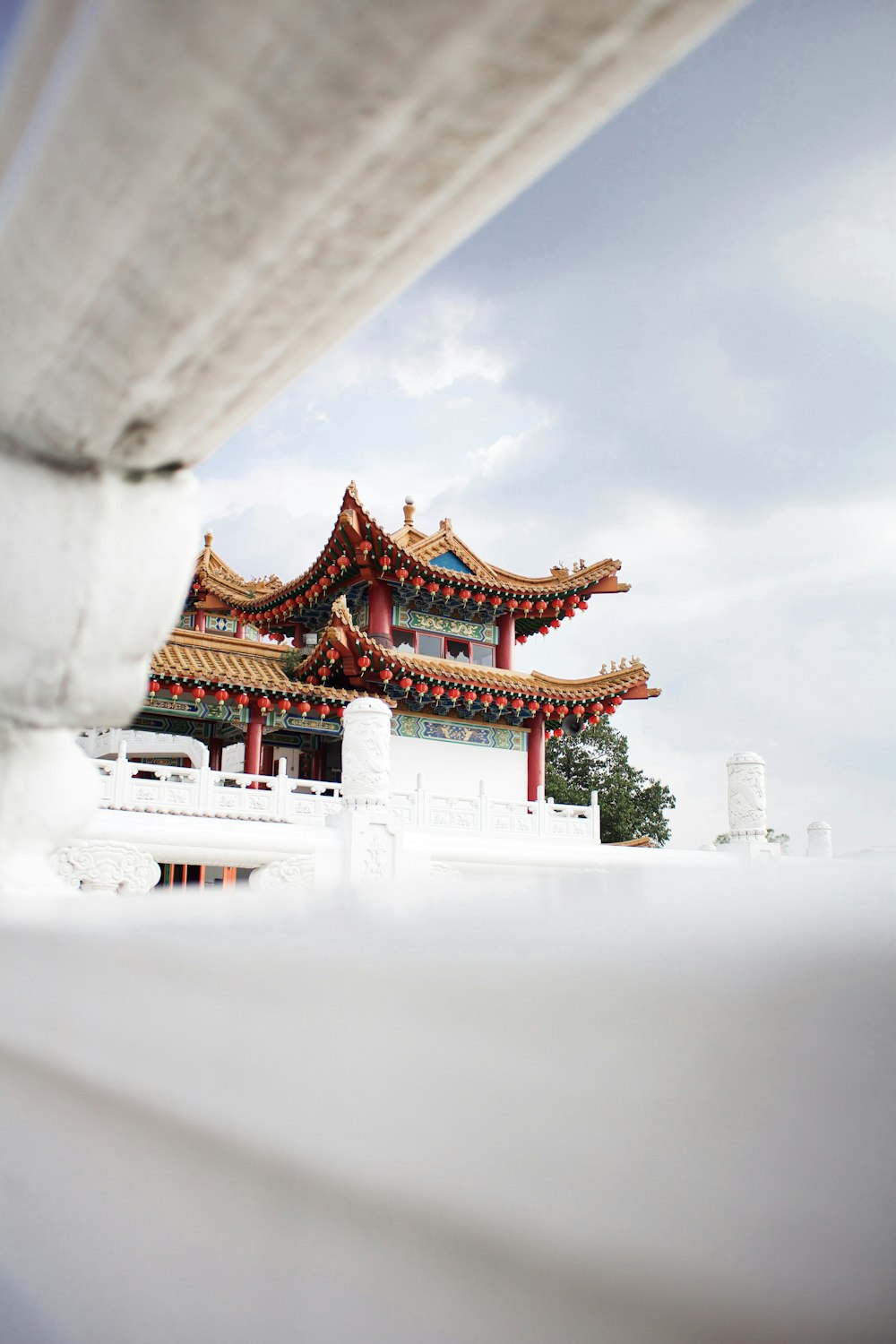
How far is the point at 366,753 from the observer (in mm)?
6605

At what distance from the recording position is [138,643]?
2.42 feet

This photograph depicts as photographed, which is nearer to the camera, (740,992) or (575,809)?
(740,992)

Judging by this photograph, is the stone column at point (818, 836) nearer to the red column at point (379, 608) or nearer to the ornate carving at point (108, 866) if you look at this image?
the red column at point (379, 608)

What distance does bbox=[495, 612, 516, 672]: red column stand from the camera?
11.1 metres

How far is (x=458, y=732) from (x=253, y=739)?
2376 mm

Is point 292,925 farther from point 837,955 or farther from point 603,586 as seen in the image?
point 603,586

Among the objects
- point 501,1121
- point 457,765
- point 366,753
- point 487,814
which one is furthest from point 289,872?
point 501,1121

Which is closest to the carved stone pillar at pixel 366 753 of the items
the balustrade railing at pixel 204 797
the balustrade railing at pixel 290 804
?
the balustrade railing at pixel 290 804

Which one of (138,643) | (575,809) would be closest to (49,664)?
(138,643)

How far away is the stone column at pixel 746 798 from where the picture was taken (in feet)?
26.7

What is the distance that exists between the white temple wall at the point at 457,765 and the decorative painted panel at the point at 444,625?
1187mm

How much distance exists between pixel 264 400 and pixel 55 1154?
48 cm

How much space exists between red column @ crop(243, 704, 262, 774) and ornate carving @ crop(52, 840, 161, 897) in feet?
9.60

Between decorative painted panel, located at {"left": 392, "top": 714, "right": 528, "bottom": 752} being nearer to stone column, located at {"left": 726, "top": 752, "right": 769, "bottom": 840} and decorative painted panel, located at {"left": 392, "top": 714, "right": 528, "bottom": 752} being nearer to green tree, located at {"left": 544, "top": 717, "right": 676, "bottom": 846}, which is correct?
stone column, located at {"left": 726, "top": 752, "right": 769, "bottom": 840}
